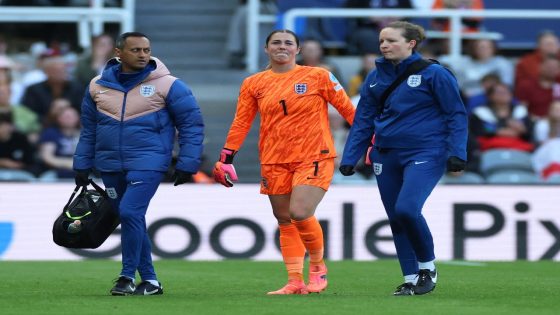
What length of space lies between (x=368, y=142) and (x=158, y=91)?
1.59m

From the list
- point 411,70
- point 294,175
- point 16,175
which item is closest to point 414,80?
point 411,70

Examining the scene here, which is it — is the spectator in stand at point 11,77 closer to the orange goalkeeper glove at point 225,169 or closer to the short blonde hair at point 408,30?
the orange goalkeeper glove at point 225,169

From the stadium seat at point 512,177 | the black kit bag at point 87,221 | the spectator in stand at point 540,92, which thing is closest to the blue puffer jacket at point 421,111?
the black kit bag at point 87,221

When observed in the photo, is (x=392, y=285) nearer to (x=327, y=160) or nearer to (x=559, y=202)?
(x=327, y=160)

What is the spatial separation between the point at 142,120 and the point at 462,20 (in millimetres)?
10566

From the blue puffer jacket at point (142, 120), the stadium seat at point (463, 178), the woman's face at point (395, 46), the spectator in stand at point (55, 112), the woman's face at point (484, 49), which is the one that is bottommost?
the stadium seat at point (463, 178)

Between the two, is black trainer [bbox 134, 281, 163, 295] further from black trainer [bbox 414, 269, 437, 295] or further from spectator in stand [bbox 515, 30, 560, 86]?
spectator in stand [bbox 515, 30, 560, 86]

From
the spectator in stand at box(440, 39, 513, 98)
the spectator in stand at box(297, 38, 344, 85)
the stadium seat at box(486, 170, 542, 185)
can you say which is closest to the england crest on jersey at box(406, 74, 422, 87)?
the stadium seat at box(486, 170, 542, 185)

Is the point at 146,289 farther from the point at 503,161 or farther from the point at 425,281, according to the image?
the point at 503,161

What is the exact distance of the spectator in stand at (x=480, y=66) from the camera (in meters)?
19.6

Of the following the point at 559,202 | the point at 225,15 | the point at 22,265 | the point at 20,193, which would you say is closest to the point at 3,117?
the point at 20,193

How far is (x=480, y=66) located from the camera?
1977 centimetres

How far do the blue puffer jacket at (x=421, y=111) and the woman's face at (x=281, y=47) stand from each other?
74cm

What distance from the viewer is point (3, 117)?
17969 millimetres
